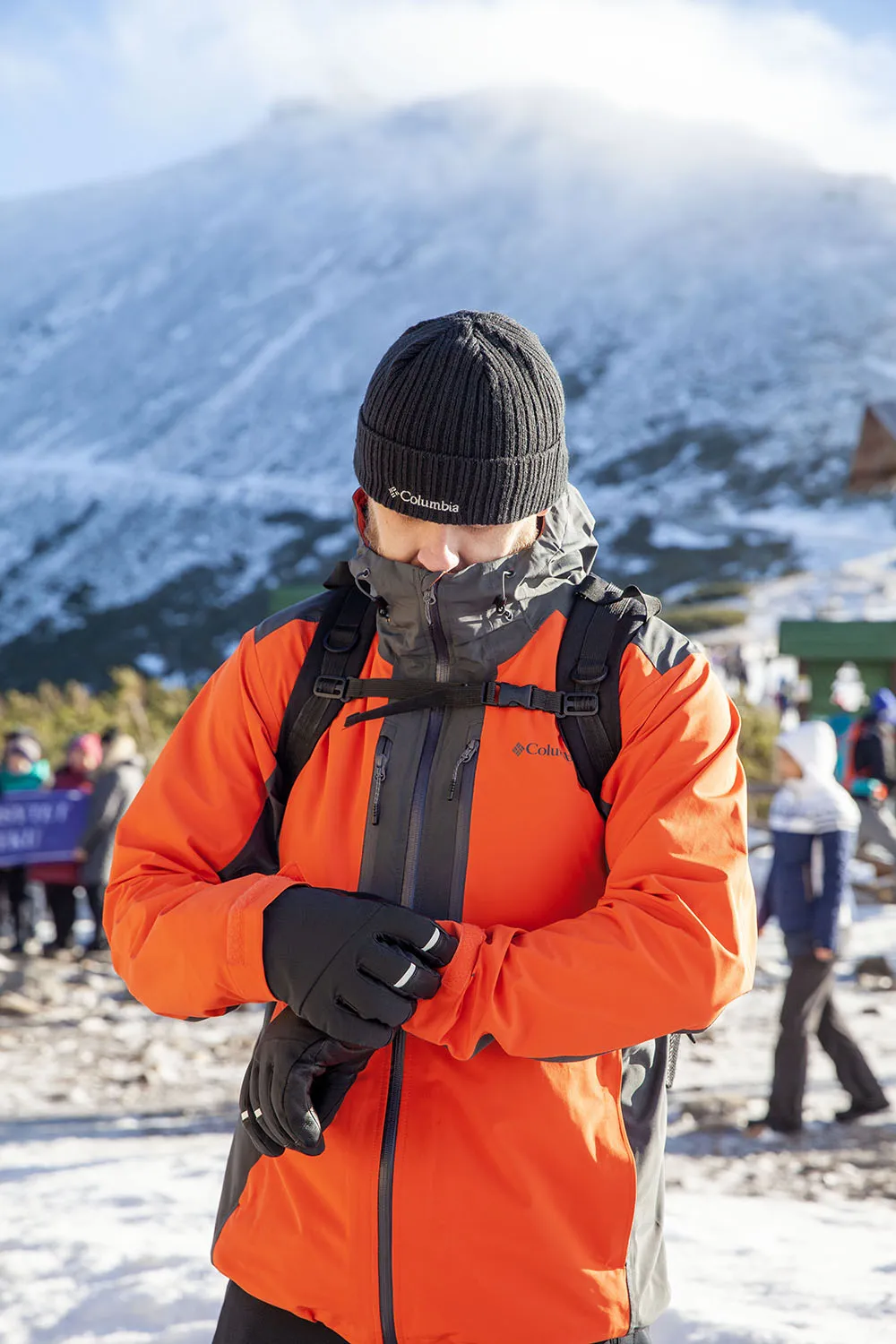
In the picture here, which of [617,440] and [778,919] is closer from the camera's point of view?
[778,919]

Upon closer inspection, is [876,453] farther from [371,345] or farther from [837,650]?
[371,345]

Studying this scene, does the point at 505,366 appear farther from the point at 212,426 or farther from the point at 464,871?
the point at 212,426

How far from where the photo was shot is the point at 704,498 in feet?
199

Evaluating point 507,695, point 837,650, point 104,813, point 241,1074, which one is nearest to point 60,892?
point 104,813

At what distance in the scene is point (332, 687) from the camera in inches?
62.2

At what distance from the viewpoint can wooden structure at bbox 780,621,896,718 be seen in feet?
50.3

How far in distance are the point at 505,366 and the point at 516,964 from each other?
72 cm

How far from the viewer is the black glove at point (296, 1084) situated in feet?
4.54

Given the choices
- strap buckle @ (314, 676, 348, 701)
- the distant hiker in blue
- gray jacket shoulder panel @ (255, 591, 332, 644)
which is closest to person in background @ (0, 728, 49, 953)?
the distant hiker in blue

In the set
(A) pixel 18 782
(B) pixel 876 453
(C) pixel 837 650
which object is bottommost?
(C) pixel 837 650

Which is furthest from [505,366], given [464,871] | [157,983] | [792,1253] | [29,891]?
[29,891]

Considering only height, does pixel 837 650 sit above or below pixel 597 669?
below

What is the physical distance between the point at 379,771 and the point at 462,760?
11 centimetres

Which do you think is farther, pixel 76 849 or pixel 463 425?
pixel 76 849
